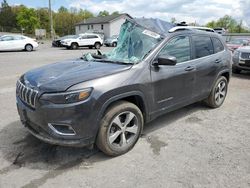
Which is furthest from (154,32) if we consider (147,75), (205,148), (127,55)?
(205,148)

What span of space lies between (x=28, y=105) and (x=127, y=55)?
176 cm

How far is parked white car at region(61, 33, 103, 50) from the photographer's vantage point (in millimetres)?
25531

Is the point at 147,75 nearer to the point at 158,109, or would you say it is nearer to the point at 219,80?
the point at 158,109

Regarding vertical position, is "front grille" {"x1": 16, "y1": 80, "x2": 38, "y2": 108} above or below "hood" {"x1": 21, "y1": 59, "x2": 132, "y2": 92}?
below

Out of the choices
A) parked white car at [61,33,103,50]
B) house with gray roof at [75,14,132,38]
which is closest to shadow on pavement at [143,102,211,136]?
parked white car at [61,33,103,50]

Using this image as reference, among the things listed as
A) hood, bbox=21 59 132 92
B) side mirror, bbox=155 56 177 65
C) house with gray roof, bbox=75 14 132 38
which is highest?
house with gray roof, bbox=75 14 132 38

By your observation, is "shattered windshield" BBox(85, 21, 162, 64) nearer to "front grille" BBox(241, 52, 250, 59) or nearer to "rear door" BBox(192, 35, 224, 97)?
"rear door" BBox(192, 35, 224, 97)

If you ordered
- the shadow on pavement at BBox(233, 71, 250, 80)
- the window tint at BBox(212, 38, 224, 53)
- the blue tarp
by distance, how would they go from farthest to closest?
the shadow on pavement at BBox(233, 71, 250, 80), the window tint at BBox(212, 38, 224, 53), the blue tarp

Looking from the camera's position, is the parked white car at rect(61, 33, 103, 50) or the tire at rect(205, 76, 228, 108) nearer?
the tire at rect(205, 76, 228, 108)

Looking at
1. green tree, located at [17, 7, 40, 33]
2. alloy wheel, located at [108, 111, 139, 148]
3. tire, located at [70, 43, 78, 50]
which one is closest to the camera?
alloy wheel, located at [108, 111, 139, 148]

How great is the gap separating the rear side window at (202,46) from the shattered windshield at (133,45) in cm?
99

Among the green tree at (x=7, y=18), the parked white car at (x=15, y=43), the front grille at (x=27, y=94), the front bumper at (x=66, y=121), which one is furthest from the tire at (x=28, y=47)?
the green tree at (x=7, y=18)

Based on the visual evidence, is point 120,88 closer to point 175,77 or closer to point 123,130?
point 123,130

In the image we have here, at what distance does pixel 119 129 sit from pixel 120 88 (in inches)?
23.6
